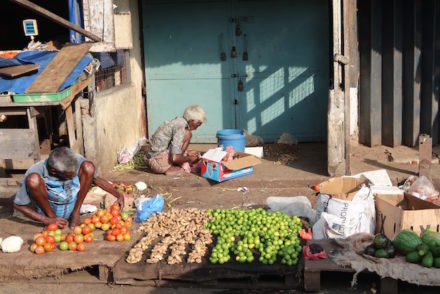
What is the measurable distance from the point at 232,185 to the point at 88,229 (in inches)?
103

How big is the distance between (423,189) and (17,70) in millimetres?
4971

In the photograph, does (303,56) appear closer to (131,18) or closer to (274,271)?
(131,18)

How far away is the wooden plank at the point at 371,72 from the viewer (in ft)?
29.2

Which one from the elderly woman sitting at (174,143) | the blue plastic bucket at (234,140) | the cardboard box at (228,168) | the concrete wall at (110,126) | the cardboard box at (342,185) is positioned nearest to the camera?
the cardboard box at (342,185)

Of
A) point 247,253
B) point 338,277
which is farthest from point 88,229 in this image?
point 338,277

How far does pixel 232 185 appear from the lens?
7.82 metres

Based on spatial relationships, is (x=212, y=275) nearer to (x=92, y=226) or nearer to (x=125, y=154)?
(x=92, y=226)

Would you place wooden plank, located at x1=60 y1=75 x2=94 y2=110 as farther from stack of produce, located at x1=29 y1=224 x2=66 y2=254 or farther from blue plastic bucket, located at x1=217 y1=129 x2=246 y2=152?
blue plastic bucket, located at x1=217 y1=129 x2=246 y2=152

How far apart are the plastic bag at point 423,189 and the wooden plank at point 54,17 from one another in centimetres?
443

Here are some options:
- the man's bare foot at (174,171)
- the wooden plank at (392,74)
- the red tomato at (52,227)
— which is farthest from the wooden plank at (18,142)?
the wooden plank at (392,74)

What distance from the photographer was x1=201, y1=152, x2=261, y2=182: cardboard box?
7637mm

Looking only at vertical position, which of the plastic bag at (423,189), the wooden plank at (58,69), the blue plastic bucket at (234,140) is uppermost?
the wooden plank at (58,69)

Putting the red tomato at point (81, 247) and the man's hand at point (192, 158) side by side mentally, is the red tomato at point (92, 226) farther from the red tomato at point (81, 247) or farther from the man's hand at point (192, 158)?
the man's hand at point (192, 158)

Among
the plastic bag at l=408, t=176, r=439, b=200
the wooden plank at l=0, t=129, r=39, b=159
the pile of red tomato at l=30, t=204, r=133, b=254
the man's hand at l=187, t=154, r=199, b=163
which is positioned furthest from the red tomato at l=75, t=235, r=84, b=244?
the plastic bag at l=408, t=176, r=439, b=200
